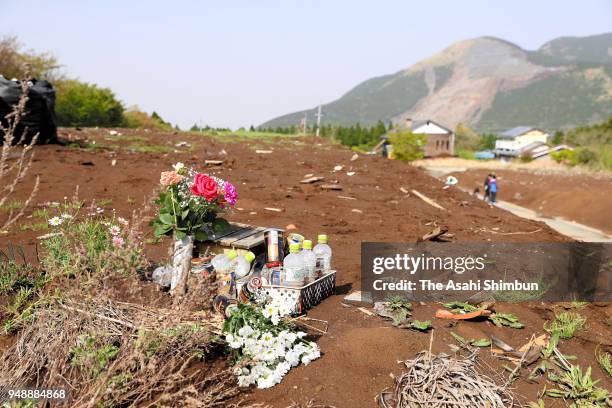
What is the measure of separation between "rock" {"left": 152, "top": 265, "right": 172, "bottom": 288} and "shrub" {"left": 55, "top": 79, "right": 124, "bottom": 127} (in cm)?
3265

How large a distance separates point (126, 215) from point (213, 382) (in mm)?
5174

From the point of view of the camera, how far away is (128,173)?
11.1 metres

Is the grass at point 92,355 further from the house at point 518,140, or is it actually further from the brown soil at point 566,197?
the house at point 518,140

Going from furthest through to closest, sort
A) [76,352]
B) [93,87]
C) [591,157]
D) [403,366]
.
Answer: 1. [591,157]
2. [93,87]
3. [403,366]
4. [76,352]

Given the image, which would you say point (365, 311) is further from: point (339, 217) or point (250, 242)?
point (339, 217)

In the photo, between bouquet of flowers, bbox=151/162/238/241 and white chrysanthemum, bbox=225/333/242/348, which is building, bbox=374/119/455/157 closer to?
bouquet of flowers, bbox=151/162/238/241

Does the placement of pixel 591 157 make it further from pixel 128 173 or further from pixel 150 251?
pixel 150 251

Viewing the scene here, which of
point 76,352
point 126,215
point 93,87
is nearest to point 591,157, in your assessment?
point 93,87

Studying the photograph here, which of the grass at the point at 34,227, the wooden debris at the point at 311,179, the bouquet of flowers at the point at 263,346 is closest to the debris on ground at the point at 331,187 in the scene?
the wooden debris at the point at 311,179

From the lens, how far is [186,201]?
429cm

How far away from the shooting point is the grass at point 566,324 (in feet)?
13.9

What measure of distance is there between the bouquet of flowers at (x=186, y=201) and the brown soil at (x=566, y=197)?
17.6 meters

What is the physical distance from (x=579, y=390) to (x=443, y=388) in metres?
1.09

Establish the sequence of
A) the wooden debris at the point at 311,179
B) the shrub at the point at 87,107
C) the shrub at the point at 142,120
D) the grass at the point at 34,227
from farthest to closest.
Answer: the shrub at the point at 142,120
the shrub at the point at 87,107
the wooden debris at the point at 311,179
the grass at the point at 34,227
